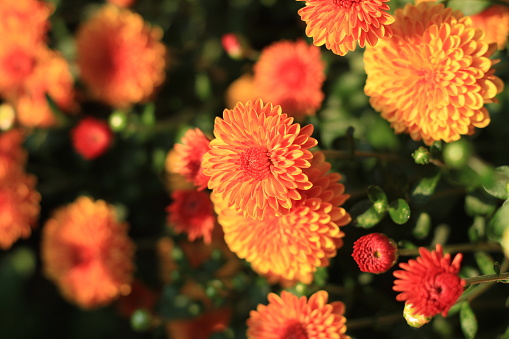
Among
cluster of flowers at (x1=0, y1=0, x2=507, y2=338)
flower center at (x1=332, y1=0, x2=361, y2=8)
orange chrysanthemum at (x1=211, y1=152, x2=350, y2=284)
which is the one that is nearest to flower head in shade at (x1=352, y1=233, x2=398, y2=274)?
cluster of flowers at (x1=0, y1=0, x2=507, y2=338)

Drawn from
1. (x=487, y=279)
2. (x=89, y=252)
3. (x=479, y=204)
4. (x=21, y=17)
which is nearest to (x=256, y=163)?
(x=487, y=279)

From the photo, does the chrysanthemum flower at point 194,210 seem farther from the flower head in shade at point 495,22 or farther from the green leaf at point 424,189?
the flower head in shade at point 495,22

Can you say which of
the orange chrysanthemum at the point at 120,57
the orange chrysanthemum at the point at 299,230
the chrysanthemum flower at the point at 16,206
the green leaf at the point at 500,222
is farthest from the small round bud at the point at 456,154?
the chrysanthemum flower at the point at 16,206

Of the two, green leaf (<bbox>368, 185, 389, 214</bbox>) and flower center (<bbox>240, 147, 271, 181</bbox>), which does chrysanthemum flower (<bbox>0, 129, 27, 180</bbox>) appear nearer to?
flower center (<bbox>240, 147, 271, 181</bbox>)

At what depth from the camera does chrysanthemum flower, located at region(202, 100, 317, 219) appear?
1.08 meters

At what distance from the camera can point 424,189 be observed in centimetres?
126

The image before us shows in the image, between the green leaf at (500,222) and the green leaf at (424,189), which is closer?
the green leaf at (500,222)

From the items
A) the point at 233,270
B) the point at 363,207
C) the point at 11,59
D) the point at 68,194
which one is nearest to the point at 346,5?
the point at 363,207

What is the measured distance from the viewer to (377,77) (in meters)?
1.19

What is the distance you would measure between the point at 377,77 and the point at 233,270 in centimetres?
92

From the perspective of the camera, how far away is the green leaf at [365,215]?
124cm

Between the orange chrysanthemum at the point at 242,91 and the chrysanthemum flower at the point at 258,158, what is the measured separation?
0.74m

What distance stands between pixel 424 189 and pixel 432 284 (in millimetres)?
296

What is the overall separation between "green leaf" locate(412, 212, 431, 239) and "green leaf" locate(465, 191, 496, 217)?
14 cm
